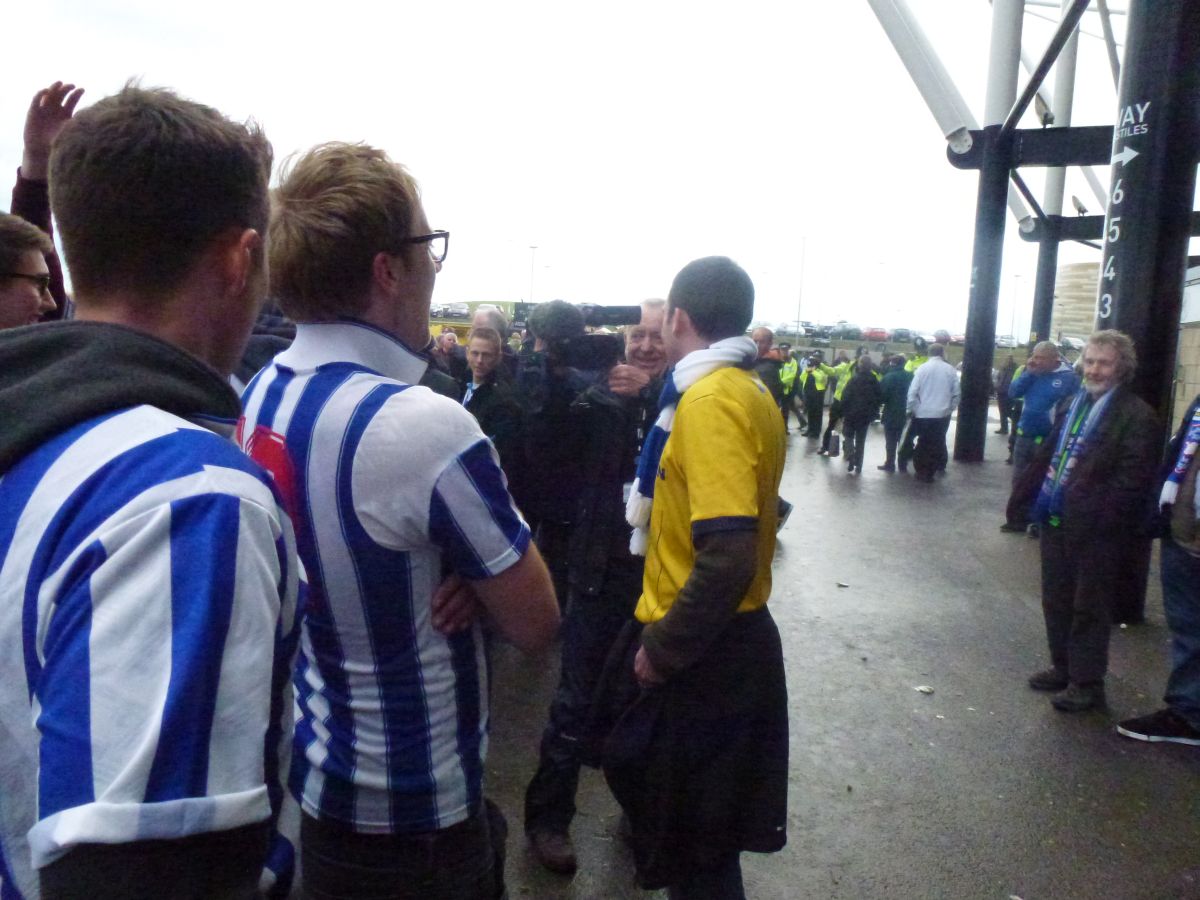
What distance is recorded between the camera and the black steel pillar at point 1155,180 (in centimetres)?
604

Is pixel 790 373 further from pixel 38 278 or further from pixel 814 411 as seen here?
pixel 38 278

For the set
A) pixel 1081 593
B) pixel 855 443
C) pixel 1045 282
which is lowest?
pixel 855 443

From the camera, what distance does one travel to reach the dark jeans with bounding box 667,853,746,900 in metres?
2.34

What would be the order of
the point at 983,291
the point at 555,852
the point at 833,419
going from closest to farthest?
the point at 555,852 < the point at 983,291 < the point at 833,419

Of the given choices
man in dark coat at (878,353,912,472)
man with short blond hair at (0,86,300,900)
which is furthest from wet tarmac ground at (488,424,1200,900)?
man in dark coat at (878,353,912,472)

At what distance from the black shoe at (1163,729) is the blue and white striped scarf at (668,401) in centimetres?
322

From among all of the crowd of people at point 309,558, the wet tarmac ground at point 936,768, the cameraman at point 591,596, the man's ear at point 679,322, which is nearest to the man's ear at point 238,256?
the crowd of people at point 309,558

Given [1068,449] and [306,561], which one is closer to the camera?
[306,561]

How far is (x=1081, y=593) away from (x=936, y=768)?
4.43 ft

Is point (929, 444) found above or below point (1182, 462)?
below

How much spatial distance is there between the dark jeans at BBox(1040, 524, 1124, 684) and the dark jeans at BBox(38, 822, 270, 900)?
4.80m

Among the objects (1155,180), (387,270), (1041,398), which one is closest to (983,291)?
(1041,398)

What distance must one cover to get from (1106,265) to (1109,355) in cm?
208

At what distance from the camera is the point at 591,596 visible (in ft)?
10.6
